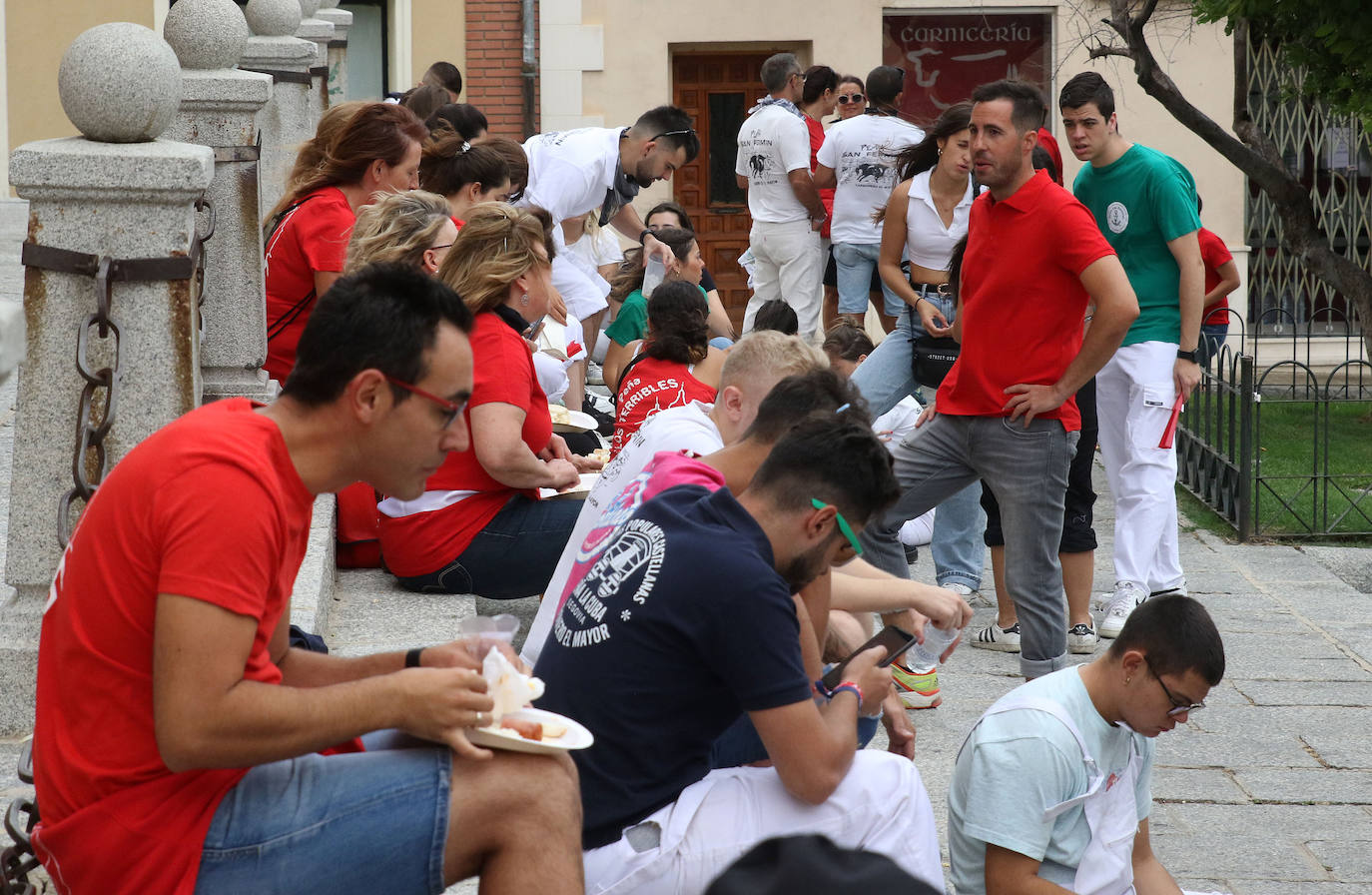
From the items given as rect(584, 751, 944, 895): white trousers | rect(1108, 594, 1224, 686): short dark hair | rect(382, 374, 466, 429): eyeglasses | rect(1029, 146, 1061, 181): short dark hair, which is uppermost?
rect(1029, 146, 1061, 181): short dark hair

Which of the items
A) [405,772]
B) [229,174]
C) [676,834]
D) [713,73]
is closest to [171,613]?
[405,772]

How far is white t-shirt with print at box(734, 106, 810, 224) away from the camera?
1030 centimetres

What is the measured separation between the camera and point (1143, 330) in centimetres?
650

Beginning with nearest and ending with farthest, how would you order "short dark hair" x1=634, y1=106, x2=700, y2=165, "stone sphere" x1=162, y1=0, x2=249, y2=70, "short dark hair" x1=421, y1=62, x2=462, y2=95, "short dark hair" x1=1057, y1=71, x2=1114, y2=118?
"stone sphere" x1=162, y1=0, x2=249, y2=70
"short dark hair" x1=1057, y1=71, x2=1114, y2=118
"short dark hair" x1=634, y1=106, x2=700, y2=165
"short dark hair" x1=421, y1=62, x2=462, y2=95

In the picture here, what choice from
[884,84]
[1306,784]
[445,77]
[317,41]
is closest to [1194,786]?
[1306,784]

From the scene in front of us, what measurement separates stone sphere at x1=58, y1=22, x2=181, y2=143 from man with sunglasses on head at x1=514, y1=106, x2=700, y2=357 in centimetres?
394

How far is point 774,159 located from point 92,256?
282 inches

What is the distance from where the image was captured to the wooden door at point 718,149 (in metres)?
15.8

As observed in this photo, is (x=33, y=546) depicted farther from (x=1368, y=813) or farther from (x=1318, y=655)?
(x=1318, y=655)

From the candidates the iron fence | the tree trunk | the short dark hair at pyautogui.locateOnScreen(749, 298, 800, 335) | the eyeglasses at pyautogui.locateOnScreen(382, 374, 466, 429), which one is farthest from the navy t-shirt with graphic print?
the tree trunk

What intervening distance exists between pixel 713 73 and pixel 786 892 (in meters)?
15.2

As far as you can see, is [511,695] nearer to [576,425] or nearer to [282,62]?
[576,425]

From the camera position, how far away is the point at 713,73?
15.9 metres

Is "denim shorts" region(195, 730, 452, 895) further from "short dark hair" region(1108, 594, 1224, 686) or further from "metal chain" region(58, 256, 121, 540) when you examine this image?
"short dark hair" region(1108, 594, 1224, 686)
